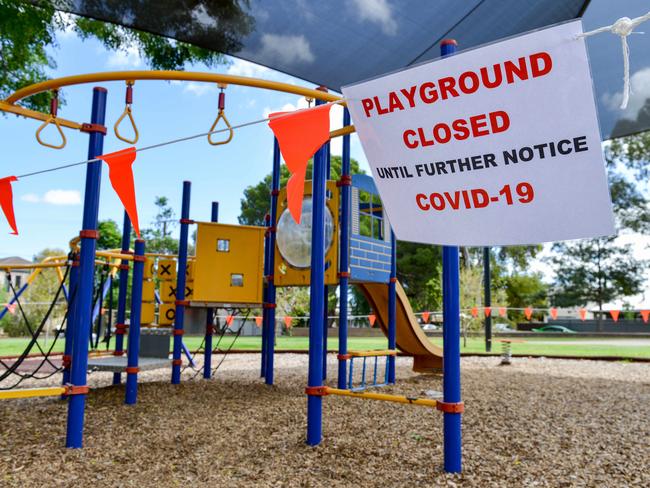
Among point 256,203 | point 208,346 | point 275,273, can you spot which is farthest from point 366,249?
point 256,203

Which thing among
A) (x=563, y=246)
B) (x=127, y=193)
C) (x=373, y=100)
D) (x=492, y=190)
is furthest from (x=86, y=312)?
(x=563, y=246)

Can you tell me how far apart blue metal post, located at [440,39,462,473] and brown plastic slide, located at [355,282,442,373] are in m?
4.82

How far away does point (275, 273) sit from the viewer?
7.86m

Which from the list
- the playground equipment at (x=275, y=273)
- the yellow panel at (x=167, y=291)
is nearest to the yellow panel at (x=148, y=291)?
the playground equipment at (x=275, y=273)

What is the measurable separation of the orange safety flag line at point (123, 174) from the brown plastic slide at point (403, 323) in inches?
199

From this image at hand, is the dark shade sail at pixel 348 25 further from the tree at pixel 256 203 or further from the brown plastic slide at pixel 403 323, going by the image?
the tree at pixel 256 203

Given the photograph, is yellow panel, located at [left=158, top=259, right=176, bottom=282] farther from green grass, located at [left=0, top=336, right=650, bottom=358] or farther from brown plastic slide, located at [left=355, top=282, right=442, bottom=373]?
green grass, located at [left=0, top=336, right=650, bottom=358]

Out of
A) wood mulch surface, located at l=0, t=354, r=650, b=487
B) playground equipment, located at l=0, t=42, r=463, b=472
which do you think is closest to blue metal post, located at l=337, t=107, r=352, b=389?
playground equipment, located at l=0, t=42, r=463, b=472

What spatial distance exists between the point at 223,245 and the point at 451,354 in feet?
16.3

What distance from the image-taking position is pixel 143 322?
948cm

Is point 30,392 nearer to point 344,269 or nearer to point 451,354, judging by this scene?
point 451,354

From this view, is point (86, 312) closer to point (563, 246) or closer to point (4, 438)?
point (4, 438)

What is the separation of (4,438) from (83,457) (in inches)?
42.0

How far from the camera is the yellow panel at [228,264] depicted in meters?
7.65
